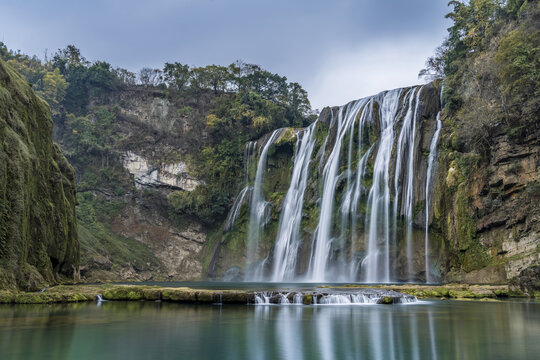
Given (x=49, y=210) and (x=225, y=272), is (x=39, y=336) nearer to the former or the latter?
(x=49, y=210)

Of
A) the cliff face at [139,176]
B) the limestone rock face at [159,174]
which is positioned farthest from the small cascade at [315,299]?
the limestone rock face at [159,174]

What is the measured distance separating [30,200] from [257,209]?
25.0m

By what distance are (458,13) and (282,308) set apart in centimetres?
3073

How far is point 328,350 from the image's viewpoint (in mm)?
7586

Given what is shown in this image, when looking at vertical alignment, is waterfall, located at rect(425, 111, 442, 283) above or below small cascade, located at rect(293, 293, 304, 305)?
above

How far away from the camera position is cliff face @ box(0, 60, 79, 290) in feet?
49.8

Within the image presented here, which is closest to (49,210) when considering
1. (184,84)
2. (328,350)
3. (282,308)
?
(282,308)

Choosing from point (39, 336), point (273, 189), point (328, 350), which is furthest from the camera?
point (273, 189)

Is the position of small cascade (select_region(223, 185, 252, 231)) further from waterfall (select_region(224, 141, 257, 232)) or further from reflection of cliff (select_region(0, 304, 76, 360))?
reflection of cliff (select_region(0, 304, 76, 360))

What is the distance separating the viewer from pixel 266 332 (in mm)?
9211

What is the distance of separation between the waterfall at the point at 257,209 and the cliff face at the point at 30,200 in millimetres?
17208

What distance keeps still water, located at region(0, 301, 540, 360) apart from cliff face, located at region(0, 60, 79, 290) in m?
3.35

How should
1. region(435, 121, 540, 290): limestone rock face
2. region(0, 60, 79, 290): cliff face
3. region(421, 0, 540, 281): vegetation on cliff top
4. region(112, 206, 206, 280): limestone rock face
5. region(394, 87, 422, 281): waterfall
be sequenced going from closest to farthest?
1. region(0, 60, 79, 290): cliff face
2. region(435, 121, 540, 290): limestone rock face
3. region(421, 0, 540, 281): vegetation on cliff top
4. region(394, 87, 422, 281): waterfall
5. region(112, 206, 206, 280): limestone rock face

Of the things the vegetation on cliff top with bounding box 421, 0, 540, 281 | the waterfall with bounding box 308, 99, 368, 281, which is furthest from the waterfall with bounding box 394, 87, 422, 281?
the waterfall with bounding box 308, 99, 368, 281
